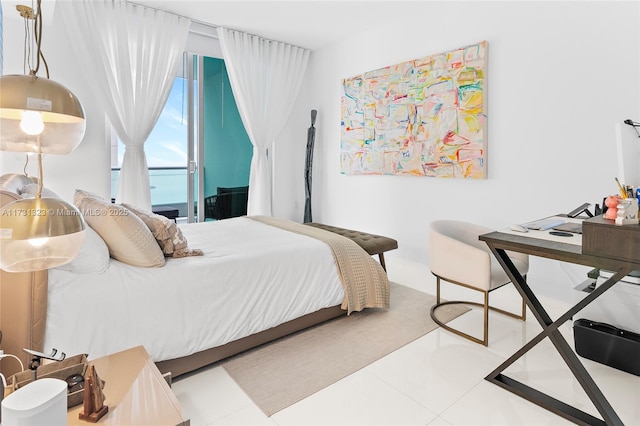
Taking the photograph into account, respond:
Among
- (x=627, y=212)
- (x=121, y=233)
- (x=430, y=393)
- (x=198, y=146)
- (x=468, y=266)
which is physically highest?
(x=198, y=146)

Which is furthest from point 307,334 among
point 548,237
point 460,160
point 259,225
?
point 460,160

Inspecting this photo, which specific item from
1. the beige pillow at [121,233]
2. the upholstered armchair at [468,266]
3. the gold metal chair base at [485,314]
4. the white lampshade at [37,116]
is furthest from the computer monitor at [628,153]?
the beige pillow at [121,233]

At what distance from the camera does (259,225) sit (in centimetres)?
335

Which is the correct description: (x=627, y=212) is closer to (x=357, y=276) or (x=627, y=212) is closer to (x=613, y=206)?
(x=613, y=206)

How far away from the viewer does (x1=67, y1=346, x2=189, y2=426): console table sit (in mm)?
1063

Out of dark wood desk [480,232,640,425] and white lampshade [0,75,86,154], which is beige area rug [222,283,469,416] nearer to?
dark wood desk [480,232,640,425]

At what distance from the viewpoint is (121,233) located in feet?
6.12

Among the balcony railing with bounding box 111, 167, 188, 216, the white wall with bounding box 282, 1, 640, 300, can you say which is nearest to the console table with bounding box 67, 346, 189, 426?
the white wall with bounding box 282, 1, 640, 300

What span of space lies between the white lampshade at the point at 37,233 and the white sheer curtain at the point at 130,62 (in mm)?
3372

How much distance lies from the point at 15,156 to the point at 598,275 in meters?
4.76

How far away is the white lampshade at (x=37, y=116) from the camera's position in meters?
0.80

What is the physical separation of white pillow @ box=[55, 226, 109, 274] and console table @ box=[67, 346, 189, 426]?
0.50 metres

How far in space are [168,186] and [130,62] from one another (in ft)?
4.89

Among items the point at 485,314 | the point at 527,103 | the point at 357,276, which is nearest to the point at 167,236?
the point at 357,276
